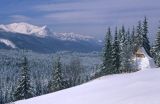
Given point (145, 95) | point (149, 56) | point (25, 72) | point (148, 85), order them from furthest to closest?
point (149, 56) < point (25, 72) < point (148, 85) < point (145, 95)

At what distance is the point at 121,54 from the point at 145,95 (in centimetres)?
6729

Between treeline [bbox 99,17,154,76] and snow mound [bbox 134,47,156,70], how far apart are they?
121 centimetres

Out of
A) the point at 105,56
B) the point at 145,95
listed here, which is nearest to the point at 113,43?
the point at 105,56

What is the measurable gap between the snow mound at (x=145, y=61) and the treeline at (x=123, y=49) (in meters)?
1.21

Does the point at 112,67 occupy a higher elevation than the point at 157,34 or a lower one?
lower

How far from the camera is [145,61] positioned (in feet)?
320

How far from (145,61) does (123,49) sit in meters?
6.10

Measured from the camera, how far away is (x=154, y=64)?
319 feet

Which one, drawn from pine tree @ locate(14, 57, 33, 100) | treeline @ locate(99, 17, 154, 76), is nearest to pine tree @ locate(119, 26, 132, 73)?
treeline @ locate(99, 17, 154, 76)

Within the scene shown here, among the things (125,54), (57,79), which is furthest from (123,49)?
(57,79)

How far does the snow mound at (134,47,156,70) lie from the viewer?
95731 millimetres

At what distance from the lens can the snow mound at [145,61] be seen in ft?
314

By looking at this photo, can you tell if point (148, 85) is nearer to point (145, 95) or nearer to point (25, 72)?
point (145, 95)

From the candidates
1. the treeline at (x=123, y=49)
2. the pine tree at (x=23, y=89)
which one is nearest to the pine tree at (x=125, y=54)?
the treeline at (x=123, y=49)
